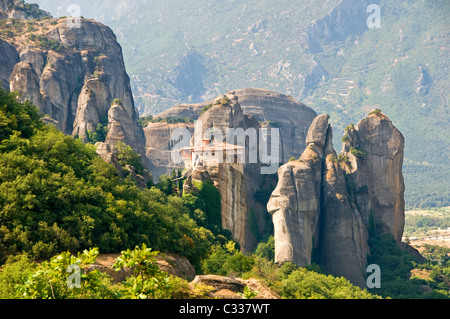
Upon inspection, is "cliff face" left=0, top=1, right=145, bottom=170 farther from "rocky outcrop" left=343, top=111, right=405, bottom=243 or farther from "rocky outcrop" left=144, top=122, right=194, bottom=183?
"rocky outcrop" left=343, top=111, right=405, bottom=243

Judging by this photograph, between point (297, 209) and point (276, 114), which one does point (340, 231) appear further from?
point (276, 114)

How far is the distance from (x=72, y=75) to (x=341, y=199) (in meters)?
39.4

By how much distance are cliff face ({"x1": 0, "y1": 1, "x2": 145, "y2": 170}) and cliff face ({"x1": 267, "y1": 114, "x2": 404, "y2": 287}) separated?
2145cm

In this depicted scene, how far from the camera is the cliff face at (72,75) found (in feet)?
258

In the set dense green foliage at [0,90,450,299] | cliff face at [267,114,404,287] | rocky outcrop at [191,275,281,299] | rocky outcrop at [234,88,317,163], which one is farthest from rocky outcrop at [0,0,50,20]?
rocky outcrop at [191,275,281,299]

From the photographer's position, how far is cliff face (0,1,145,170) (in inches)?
3100

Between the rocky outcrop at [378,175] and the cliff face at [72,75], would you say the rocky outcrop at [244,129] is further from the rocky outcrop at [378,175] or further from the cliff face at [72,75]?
the rocky outcrop at [378,175]

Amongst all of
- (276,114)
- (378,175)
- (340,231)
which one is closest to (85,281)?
(340,231)

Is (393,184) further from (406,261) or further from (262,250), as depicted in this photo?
(262,250)

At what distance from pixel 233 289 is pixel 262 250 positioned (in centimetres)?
4710

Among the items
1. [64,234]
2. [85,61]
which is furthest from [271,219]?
[64,234]

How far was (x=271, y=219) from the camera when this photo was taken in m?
83.7

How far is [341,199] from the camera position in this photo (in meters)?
81.5

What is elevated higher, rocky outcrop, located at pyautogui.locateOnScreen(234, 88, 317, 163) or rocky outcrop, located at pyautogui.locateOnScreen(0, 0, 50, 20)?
rocky outcrop, located at pyautogui.locateOnScreen(0, 0, 50, 20)
